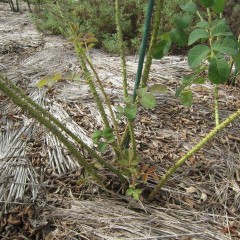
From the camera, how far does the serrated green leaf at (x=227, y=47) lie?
88cm

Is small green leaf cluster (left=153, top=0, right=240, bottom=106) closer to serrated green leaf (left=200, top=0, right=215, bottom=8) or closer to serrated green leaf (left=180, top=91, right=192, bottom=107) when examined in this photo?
serrated green leaf (left=200, top=0, right=215, bottom=8)

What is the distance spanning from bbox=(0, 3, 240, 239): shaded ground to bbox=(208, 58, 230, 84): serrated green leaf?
73cm

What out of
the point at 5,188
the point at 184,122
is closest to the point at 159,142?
the point at 184,122

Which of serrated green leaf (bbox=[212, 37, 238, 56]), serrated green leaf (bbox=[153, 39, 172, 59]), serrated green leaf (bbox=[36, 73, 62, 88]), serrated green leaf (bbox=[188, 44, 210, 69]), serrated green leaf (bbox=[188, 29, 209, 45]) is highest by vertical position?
serrated green leaf (bbox=[188, 29, 209, 45])

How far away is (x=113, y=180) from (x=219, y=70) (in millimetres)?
851

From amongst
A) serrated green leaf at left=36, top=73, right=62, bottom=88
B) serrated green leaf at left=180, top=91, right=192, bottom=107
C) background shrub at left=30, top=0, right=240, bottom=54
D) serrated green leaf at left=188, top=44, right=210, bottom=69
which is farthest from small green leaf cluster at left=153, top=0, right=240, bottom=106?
background shrub at left=30, top=0, right=240, bottom=54

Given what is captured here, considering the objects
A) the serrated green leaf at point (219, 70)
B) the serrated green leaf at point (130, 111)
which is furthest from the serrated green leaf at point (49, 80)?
the serrated green leaf at point (219, 70)

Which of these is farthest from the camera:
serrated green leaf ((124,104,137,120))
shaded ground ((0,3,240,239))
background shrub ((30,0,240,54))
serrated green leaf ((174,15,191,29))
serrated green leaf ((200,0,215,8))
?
background shrub ((30,0,240,54))

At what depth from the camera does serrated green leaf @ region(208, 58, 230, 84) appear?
875mm

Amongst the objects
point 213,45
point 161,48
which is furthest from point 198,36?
point 161,48

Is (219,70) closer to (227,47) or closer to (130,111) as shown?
(227,47)

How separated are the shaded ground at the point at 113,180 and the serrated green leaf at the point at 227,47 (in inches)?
31.8

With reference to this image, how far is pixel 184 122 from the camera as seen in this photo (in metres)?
2.01

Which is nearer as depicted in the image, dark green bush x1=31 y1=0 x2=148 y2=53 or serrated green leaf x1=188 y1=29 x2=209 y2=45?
serrated green leaf x1=188 y1=29 x2=209 y2=45
